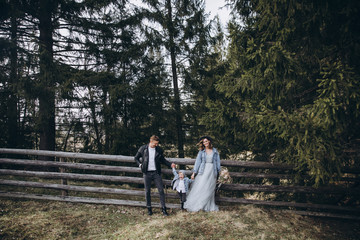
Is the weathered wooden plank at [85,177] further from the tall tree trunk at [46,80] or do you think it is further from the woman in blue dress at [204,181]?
the tall tree trunk at [46,80]

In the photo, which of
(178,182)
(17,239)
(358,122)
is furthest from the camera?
(178,182)

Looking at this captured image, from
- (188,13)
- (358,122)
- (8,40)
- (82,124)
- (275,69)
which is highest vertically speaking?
(188,13)

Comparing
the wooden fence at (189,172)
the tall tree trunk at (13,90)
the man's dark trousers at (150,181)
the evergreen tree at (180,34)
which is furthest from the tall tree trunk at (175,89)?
the tall tree trunk at (13,90)

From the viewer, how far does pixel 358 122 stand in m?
5.02

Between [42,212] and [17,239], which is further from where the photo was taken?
[42,212]

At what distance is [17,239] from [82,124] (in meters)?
5.34

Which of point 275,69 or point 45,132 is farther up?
point 275,69

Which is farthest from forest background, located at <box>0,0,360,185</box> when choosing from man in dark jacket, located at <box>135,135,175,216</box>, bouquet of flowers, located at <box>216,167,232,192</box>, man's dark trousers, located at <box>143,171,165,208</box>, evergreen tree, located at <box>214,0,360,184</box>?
man's dark trousers, located at <box>143,171,165,208</box>

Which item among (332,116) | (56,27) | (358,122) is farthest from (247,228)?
(56,27)

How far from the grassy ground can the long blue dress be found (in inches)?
9.3

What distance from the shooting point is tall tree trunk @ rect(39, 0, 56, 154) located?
7747 millimetres

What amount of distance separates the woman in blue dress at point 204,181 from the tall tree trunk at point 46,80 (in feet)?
20.7

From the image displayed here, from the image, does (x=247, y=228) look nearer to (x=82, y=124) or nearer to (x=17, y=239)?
(x=17, y=239)

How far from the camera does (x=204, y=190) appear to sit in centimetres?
568
